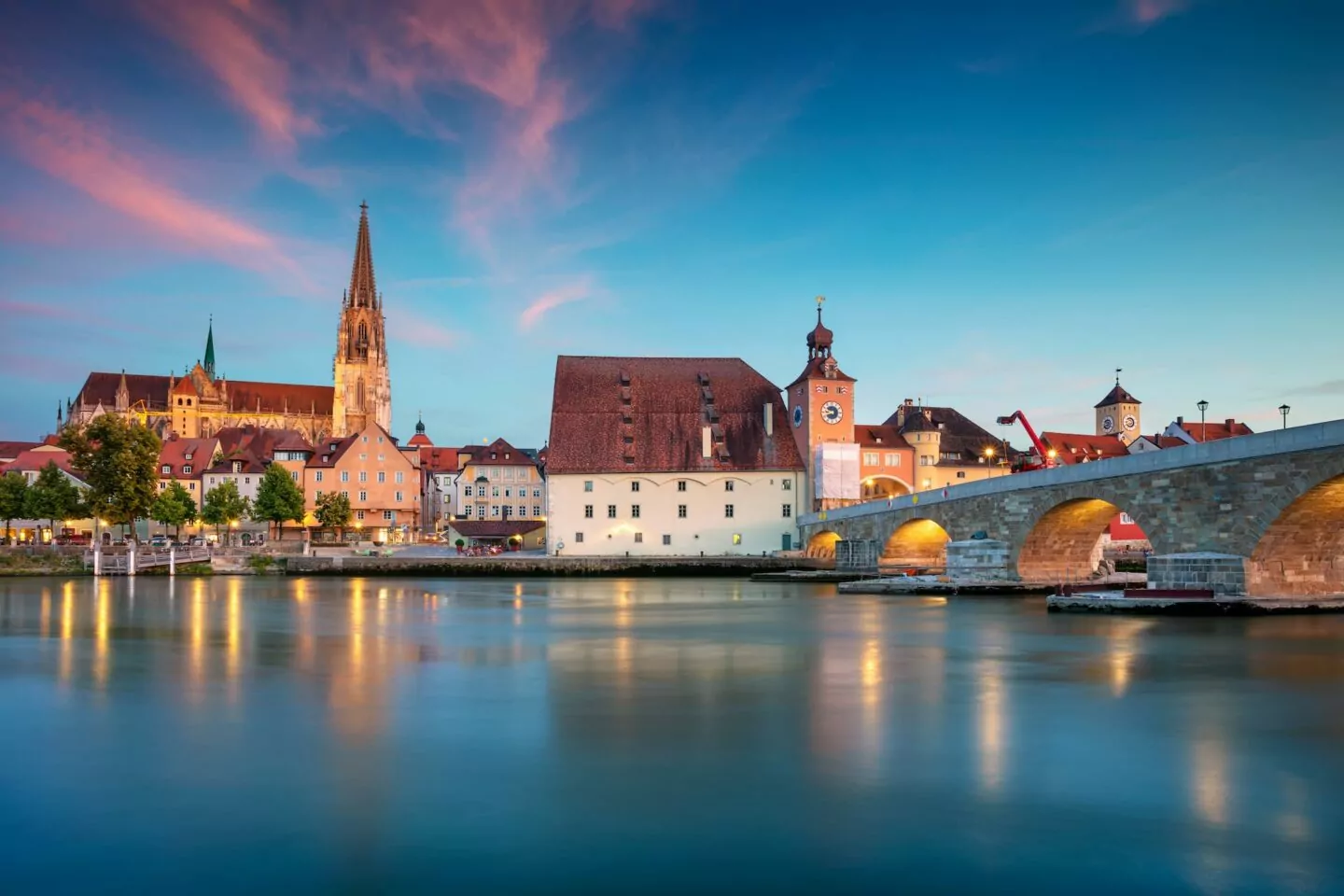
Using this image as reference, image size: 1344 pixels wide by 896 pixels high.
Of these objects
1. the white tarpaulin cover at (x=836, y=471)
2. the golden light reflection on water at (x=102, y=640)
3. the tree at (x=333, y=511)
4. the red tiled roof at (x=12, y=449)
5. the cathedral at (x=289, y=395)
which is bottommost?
the golden light reflection on water at (x=102, y=640)

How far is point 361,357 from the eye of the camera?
13050 cm

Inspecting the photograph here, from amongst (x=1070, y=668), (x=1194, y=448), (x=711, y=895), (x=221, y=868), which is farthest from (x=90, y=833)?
(x=1194, y=448)

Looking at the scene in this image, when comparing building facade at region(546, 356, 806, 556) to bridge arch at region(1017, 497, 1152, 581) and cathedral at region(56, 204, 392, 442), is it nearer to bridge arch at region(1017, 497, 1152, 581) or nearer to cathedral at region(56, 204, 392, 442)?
bridge arch at region(1017, 497, 1152, 581)

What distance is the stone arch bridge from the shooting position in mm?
21922

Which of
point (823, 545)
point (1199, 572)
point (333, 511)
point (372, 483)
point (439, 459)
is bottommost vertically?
point (823, 545)

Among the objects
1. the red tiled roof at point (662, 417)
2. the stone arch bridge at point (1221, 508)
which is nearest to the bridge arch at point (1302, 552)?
the stone arch bridge at point (1221, 508)

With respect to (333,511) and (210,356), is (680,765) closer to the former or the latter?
(333,511)

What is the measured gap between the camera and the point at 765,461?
61.7 metres

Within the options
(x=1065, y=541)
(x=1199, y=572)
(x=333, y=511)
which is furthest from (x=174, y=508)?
(x=1199, y=572)

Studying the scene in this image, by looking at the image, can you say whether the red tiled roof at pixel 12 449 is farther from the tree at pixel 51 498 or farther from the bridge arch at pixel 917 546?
the bridge arch at pixel 917 546

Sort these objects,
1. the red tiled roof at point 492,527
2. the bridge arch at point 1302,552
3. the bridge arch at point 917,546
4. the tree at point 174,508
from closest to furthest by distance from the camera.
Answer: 1. the bridge arch at point 1302,552
2. the bridge arch at point 917,546
3. the red tiled roof at point 492,527
4. the tree at point 174,508

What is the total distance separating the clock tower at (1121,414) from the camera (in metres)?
95.9

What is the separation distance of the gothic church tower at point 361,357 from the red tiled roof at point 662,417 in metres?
71.1

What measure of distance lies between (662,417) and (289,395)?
91.3m
